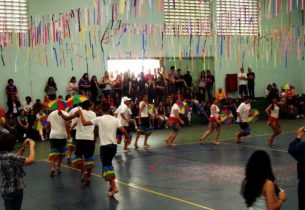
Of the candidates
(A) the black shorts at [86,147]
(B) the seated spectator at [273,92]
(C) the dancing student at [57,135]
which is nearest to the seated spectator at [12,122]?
(C) the dancing student at [57,135]

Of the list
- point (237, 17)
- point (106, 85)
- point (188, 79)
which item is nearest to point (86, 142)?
point (106, 85)

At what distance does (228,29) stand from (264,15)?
2941 mm

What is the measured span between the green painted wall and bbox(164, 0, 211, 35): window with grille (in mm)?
411

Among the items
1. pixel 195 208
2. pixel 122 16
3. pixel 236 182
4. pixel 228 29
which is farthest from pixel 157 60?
pixel 195 208

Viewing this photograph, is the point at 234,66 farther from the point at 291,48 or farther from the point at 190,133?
the point at 190,133

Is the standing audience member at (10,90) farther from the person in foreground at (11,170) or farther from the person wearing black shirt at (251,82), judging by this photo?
the person in foreground at (11,170)

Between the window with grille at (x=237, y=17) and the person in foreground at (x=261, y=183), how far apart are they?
67.0ft

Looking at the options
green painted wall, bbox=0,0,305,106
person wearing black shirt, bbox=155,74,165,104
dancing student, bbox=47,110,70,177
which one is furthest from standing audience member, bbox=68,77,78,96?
dancing student, bbox=47,110,70,177

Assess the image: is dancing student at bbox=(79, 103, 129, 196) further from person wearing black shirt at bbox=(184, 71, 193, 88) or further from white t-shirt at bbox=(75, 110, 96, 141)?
person wearing black shirt at bbox=(184, 71, 193, 88)

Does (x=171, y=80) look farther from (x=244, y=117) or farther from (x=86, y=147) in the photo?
(x=86, y=147)

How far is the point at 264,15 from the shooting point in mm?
26328

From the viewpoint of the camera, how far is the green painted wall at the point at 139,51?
20.3 meters

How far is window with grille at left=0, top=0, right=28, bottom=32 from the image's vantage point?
63.4 ft

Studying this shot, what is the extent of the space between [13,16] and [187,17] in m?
8.66
